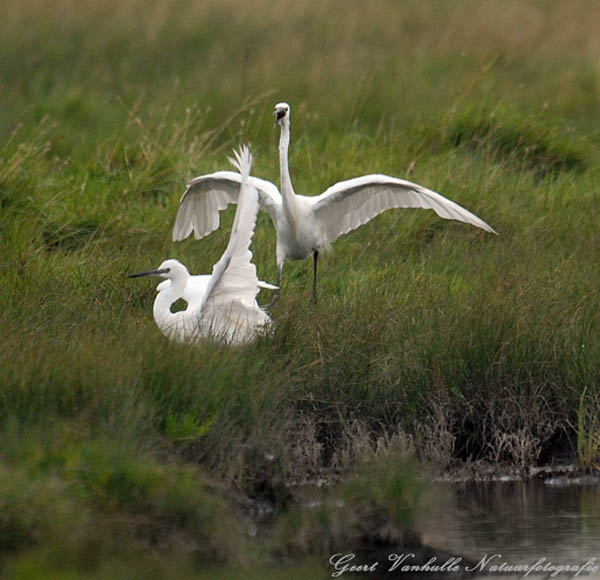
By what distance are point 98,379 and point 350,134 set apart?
625 centimetres

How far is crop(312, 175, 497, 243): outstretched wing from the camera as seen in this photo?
25.1 ft

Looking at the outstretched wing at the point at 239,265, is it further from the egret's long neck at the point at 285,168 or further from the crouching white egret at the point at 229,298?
the egret's long neck at the point at 285,168

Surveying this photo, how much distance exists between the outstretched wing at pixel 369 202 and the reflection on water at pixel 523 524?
1844mm

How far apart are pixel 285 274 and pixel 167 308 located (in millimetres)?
2188

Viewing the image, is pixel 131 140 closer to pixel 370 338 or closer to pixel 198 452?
pixel 370 338

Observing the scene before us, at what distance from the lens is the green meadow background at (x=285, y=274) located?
494 cm

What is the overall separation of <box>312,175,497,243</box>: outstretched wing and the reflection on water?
184cm

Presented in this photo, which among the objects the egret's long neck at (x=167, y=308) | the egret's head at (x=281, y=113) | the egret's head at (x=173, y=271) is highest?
the egret's head at (x=281, y=113)

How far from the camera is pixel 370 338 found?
6637mm

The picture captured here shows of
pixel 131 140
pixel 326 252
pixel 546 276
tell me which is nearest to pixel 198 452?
pixel 546 276

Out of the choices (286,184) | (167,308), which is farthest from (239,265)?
(286,184)

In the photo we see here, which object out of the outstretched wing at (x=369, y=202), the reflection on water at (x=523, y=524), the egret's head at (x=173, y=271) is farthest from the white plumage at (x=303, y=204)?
the reflection on water at (x=523, y=524)

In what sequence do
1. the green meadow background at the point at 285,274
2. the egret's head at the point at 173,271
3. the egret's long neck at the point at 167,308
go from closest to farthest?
the green meadow background at the point at 285,274 < the egret's long neck at the point at 167,308 < the egret's head at the point at 173,271

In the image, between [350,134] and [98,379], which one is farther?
[350,134]
